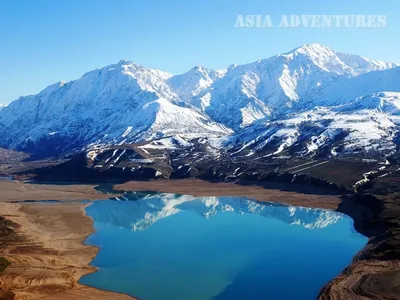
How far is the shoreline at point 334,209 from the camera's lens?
54188mm

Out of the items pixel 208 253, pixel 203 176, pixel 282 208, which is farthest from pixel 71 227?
pixel 203 176

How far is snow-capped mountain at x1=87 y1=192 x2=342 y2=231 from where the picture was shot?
4151 inches

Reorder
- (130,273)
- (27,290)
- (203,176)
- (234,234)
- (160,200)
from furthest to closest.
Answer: (203,176) < (160,200) < (234,234) < (130,273) < (27,290)

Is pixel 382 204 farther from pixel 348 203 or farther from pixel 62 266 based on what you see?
pixel 62 266

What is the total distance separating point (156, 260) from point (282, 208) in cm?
5437

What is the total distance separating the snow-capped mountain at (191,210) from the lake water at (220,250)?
0.23m

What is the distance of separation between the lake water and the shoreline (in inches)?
97.1

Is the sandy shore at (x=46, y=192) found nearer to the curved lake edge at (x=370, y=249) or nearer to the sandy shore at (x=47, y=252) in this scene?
the sandy shore at (x=47, y=252)

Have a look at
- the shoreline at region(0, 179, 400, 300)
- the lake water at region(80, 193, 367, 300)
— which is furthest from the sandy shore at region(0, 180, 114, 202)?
the lake water at region(80, 193, 367, 300)

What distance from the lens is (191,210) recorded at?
399ft

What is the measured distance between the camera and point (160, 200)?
463 feet

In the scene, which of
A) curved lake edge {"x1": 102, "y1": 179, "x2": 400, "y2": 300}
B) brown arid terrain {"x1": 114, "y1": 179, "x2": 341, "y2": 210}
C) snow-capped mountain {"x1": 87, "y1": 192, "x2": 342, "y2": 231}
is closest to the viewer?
curved lake edge {"x1": 102, "y1": 179, "x2": 400, "y2": 300}

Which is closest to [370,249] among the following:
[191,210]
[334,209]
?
[334,209]

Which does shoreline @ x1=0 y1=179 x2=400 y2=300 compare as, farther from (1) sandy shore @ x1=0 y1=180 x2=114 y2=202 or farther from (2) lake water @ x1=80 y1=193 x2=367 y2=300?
(2) lake water @ x1=80 y1=193 x2=367 y2=300
